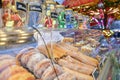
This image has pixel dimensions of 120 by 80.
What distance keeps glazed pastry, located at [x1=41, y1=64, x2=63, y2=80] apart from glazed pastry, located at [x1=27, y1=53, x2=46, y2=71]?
56mm

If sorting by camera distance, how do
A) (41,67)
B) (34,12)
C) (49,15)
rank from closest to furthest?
(41,67), (34,12), (49,15)

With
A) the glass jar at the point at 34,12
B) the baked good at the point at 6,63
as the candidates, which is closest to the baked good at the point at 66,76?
the baked good at the point at 6,63

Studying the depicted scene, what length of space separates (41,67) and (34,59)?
45 millimetres

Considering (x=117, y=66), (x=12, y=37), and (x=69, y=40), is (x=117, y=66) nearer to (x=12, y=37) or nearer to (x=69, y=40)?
(x=69, y=40)

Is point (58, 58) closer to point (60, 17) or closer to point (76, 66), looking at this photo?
point (76, 66)

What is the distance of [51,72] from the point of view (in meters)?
1.03

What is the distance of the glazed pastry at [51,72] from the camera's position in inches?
39.8

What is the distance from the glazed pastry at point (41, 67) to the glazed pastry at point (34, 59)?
15 millimetres

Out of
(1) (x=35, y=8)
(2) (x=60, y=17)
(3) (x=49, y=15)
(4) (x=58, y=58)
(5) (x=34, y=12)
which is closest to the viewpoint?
(4) (x=58, y=58)

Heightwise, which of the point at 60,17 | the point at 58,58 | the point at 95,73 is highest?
the point at 60,17

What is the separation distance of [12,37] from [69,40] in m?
0.42

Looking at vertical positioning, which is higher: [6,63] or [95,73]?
[6,63]

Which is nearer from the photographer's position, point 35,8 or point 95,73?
point 95,73

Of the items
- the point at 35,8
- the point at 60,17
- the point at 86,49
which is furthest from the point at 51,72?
the point at 60,17
